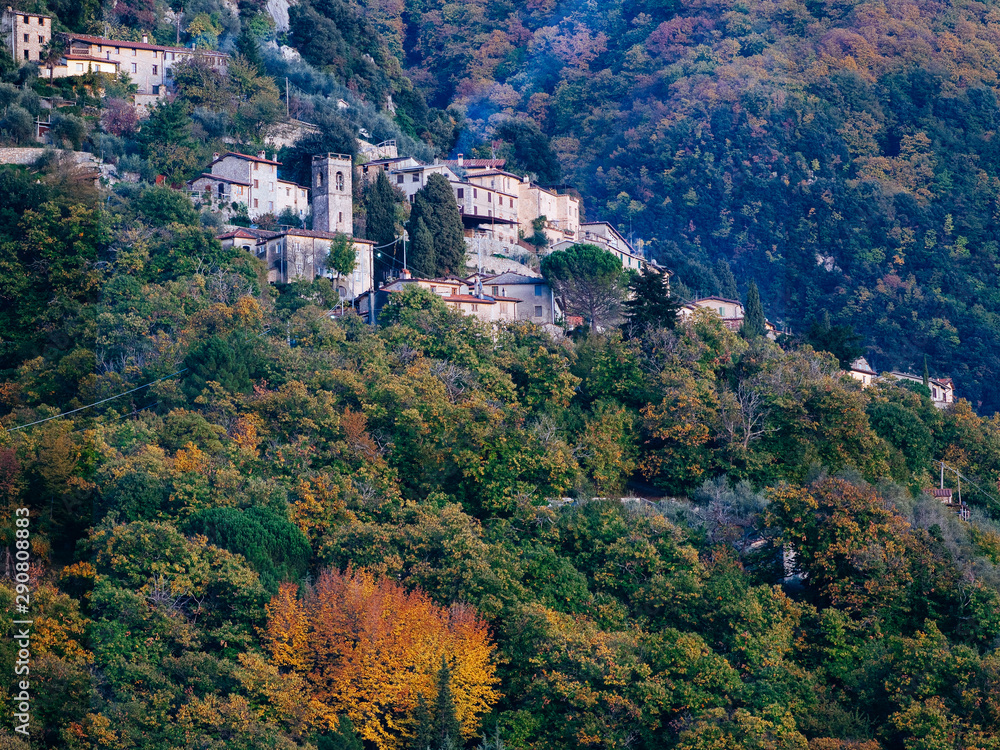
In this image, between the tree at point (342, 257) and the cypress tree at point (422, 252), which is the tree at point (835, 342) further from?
the tree at point (342, 257)

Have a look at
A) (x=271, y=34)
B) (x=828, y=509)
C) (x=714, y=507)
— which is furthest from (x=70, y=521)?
(x=271, y=34)

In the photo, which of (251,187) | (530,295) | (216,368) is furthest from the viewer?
(251,187)

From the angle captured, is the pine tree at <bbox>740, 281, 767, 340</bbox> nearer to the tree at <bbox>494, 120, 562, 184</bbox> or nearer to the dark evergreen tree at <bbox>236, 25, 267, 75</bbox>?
the tree at <bbox>494, 120, 562, 184</bbox>

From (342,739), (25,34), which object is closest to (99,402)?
(342,739)

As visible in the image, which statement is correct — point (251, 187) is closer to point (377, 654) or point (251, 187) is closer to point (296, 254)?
point (296, 254)

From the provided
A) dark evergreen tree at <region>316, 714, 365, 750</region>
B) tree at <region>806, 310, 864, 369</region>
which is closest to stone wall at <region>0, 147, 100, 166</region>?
tree at <region>806, 310, 864, 369</region>

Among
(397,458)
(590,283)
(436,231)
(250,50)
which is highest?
(250,50)
